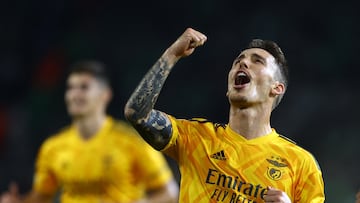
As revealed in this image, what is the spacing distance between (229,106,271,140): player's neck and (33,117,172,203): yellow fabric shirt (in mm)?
2805

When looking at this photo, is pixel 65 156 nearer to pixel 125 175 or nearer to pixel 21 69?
pixel 125 175

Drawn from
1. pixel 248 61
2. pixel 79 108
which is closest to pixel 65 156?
pixel 79 108

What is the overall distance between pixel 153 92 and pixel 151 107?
74 mm

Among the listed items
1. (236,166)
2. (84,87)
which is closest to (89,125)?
(84,87)

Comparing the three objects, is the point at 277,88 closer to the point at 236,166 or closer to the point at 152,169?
the point at 236,166

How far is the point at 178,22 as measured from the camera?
1168 centimetres

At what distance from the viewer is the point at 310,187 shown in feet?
12.6

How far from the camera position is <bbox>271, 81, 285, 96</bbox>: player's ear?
415 cm

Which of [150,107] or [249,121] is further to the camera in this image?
[249,121]

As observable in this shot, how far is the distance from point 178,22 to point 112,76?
128cm

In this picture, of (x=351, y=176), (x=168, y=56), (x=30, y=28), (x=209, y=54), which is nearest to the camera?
(x=168, y=56)

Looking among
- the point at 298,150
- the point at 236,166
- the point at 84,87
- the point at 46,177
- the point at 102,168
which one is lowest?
the point at 46,177

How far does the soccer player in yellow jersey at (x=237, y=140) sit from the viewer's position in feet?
12.5

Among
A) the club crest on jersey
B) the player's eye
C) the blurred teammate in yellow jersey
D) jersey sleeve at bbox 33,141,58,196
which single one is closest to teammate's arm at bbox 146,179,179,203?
the blurred teammate in yellow jersey
